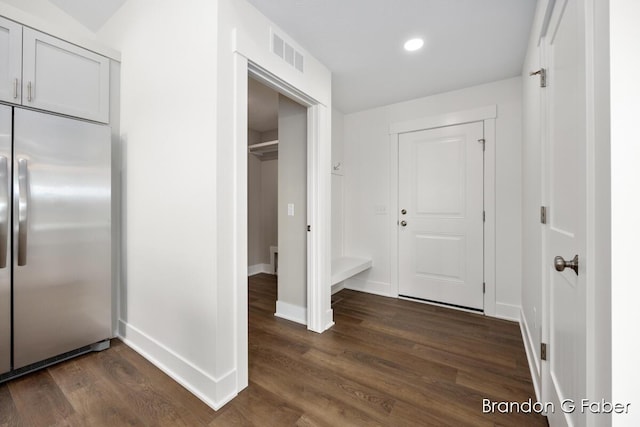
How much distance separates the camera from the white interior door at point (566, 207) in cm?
88

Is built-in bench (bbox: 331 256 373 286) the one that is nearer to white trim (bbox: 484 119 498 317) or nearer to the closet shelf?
white trim (bbox: 484 119 498 317)

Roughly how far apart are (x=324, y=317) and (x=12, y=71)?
2886mm

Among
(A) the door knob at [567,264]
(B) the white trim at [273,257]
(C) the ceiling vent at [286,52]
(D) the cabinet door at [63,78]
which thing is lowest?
(B) the white trim at [273,257]

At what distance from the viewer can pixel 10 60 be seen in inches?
66.1

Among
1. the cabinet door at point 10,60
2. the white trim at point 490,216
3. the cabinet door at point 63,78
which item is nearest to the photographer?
the cabinet door at point 10,60

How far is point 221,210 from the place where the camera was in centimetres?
151

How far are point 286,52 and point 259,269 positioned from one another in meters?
3.58

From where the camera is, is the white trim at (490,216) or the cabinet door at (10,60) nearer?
the cabinet door at (10,60)

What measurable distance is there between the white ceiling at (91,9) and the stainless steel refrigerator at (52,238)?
3.69 feet

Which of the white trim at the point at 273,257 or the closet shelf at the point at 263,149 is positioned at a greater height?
the closet shelf at the point at 263,149

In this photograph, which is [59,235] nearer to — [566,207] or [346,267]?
[346,267]

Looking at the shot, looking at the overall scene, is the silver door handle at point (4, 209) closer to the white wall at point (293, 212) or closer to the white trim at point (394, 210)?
the white wall at point (293, 212)

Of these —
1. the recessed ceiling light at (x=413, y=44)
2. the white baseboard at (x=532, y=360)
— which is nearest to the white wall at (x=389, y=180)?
the white baseboard at (x=532, y=360)
